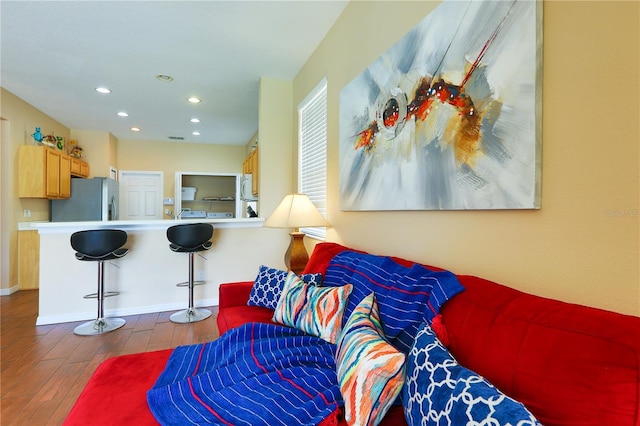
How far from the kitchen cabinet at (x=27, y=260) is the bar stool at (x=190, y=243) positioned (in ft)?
8.98

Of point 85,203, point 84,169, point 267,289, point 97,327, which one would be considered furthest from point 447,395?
point 84,169

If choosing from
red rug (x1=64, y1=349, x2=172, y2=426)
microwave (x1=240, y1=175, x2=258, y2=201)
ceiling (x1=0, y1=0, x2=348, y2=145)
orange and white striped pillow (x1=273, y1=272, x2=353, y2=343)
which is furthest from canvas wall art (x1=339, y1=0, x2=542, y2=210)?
microwave (x1=240, y1=175, x2=258, y2=201)

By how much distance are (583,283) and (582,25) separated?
759mm

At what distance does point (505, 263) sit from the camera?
119 centimetres

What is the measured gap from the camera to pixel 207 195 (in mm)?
7832

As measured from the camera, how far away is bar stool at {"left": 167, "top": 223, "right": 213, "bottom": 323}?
→ 325 cm

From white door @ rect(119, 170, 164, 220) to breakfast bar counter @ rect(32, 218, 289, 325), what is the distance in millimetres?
3725

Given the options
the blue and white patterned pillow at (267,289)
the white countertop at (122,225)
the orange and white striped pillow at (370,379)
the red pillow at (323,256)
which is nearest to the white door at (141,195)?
the white countertop at (122,225)

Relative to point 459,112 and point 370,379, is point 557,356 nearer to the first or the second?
point 370,379

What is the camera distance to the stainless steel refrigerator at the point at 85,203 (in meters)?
5.27

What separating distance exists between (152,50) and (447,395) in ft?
11.8

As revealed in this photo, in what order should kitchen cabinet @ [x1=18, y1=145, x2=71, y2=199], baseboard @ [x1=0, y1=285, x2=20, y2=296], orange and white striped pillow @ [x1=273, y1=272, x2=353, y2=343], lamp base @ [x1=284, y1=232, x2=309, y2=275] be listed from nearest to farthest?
orange and white striped pillow @ [x1=273, y1=272, x2=353, y2=343] < lamp base @ [x1=284, y1=232, x2=309, y2=275] < baseboard @ [x1=0, y1=285, x2=20, y2=296] < kitchen cabinet @ [x1=18, y1=145, x2=71, y2=199]

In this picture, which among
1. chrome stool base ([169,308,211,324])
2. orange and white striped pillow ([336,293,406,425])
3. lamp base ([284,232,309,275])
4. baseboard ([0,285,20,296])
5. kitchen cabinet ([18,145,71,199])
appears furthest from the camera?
kitchen cabinet ([18,145,71,199])

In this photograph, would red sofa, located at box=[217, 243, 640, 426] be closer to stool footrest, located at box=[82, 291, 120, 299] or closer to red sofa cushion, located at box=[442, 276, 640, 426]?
red sofa cushion, located at box=[442, 276, 640, 426]
